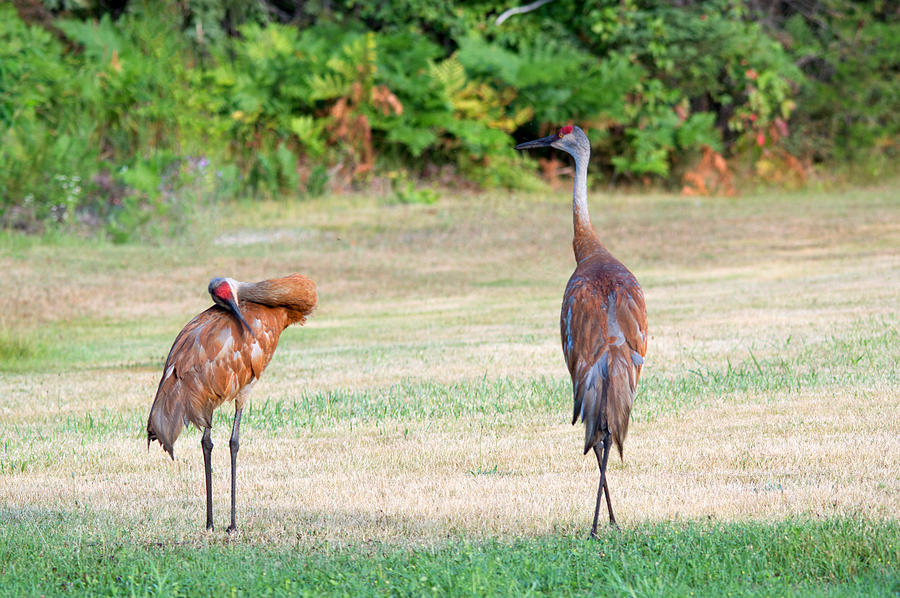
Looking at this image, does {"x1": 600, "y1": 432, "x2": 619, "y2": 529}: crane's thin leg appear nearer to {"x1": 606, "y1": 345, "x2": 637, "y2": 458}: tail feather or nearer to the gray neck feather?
{"x1": 606, "y1": 345, "x2": 637, "y2": 458}: tail feather

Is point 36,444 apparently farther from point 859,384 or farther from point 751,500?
point 859,384

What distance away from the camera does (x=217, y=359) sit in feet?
21.7

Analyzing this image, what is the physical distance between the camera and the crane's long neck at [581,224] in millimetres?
8000

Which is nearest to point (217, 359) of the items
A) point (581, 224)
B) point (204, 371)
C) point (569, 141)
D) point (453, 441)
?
point (204, 371)

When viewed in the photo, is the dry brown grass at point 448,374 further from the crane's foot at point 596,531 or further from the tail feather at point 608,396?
the tail feather at point 608,396

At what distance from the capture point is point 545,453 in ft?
27.0

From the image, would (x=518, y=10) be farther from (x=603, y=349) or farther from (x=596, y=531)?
(x=596, y=531)

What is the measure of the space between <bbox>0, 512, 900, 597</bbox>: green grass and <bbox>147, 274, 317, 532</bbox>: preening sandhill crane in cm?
65

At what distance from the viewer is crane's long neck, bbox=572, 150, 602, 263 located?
8.00 m

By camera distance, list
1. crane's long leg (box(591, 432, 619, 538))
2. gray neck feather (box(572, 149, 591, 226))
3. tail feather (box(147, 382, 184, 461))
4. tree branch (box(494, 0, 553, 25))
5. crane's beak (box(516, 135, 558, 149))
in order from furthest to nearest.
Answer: tree branch (box(494, 0, 553, 25)), crane's beak (box(516, 135, 558, 149)), gray neck feather (box(572, 149, 591, 226)), tail feather (box(147, 382, 184, 461)), crane's long leg (box(591, 432, 619, 538))

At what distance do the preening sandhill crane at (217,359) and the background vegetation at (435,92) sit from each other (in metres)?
14.5

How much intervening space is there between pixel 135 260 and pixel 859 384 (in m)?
12.4

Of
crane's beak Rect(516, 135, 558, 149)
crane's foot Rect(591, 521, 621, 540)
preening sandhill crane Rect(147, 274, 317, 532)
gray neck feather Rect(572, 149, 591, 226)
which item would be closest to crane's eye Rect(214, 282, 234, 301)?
preening sandhill crane Rect(147, 274, 317, 532)

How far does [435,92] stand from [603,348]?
2199 cm
